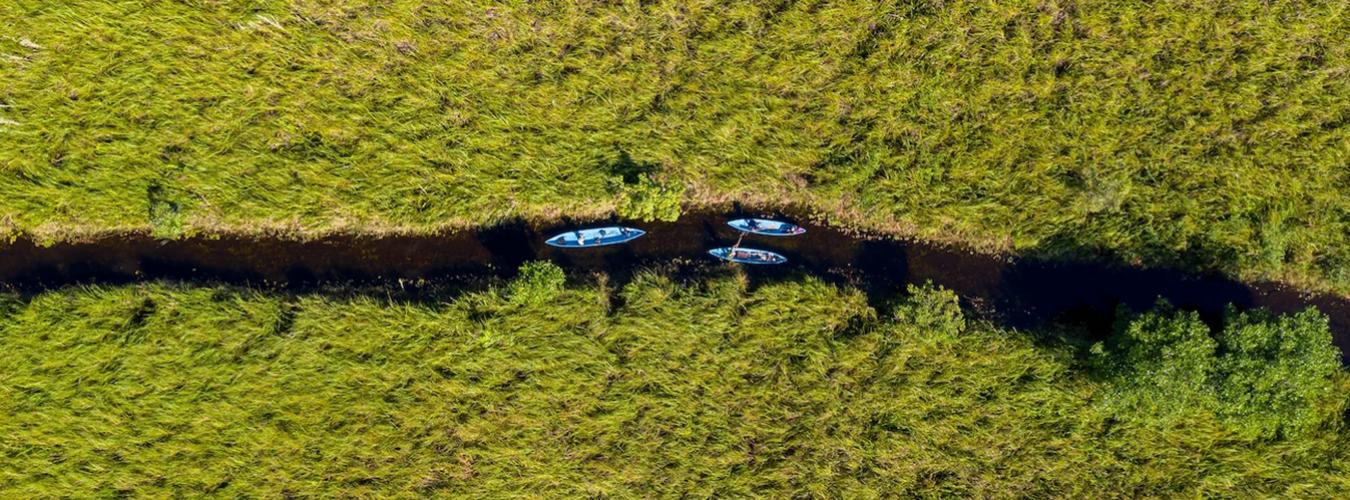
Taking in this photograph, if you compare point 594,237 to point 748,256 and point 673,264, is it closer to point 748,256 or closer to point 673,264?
point 673,264

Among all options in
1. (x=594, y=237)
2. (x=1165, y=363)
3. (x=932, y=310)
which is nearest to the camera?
(x=1165, y=363)

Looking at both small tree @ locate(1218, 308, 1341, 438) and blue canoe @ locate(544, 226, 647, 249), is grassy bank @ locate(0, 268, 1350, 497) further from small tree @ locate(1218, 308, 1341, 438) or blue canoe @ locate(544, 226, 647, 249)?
blue canoe @ locate(544, 226, 647, 249)

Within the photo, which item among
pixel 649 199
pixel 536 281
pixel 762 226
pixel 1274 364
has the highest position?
pixel 649 199

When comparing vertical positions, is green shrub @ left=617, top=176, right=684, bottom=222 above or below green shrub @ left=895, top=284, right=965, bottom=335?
above

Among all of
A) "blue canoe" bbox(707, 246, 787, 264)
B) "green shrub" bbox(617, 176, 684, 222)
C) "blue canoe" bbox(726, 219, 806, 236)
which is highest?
"green shrub" bbox(617, 176, 684, 222)

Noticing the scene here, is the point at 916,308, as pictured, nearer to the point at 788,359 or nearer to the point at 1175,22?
the point at 788,359

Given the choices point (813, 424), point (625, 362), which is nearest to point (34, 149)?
point (625, 362)

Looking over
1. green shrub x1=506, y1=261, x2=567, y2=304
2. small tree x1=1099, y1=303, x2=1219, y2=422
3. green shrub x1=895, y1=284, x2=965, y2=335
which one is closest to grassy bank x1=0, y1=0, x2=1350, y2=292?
green shrub x1=506, y1=261, x2=567, y2=304

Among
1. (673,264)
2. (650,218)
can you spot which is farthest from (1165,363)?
(650,218)
